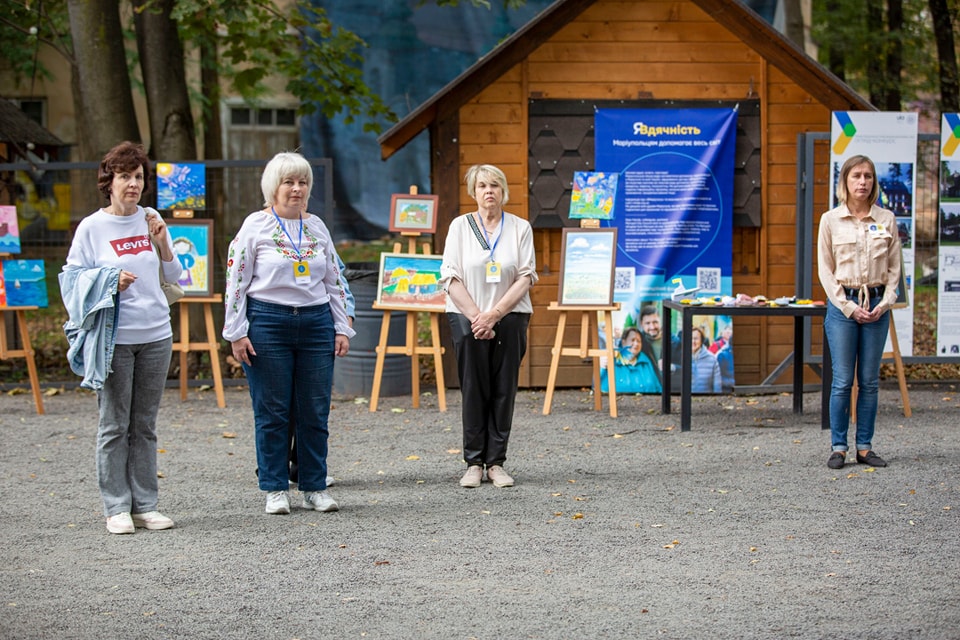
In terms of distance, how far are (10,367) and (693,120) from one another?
7.23 metres

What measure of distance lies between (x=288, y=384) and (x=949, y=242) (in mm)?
6471

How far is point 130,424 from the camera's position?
5.89 m

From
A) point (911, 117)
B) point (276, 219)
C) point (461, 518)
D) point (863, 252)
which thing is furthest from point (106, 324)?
point (911, 117)

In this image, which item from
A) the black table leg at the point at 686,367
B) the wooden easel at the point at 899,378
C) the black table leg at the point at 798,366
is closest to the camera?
the black table leg at the point at 686,367

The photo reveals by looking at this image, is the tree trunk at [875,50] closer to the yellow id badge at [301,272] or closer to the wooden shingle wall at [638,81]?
the wooden shingle wall at [638,81]

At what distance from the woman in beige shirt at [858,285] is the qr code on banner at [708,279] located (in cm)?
336

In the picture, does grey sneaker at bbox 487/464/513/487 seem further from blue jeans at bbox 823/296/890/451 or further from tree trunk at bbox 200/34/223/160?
tree trunk at bbox 200/34/223/160

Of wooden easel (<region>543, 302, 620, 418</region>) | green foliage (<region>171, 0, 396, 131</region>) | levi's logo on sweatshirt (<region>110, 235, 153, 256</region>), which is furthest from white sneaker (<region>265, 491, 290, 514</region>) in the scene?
green foliage (<region>171, 0, 396, 131</region>)

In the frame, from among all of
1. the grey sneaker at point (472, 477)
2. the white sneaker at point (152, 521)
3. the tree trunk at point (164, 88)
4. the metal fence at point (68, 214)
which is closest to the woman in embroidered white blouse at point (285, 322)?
the white sneaker at point (152, 521)

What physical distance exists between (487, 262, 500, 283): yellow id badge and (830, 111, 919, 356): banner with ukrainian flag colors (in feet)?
13.1

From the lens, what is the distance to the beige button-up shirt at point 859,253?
7.23 meters

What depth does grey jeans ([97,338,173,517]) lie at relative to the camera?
574cm

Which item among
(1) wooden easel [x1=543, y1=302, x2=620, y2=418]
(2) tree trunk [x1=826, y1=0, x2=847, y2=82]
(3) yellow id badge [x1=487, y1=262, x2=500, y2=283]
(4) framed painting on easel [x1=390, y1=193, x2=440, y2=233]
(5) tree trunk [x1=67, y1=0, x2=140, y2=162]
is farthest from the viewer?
(2) tree trunk [x1=826, y1=0, x2=847, y2=82]

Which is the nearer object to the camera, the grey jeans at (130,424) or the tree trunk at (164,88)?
the grey jeans at (130,424)
